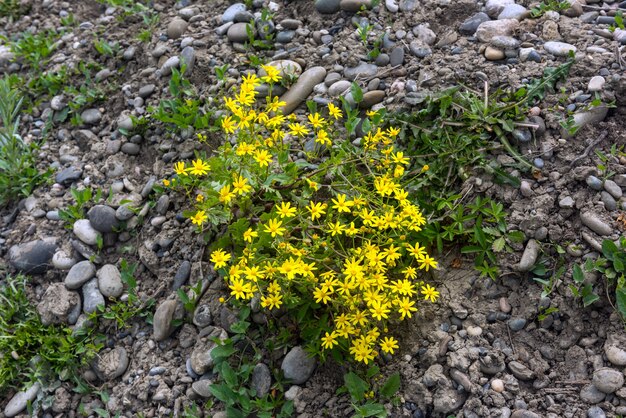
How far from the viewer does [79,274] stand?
387 centimetres

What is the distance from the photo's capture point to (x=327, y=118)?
397 cm

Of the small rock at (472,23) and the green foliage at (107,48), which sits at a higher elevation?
the small rock at (472,23)

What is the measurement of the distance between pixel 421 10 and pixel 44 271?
3.10 metres

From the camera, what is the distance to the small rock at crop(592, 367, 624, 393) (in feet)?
9.32

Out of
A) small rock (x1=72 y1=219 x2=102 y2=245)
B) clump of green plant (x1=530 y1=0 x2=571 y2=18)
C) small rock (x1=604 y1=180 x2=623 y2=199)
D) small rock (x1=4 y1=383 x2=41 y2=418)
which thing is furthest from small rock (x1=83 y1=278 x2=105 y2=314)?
clump of green plant (x1=530 y1=0 x2=571 y2=18)

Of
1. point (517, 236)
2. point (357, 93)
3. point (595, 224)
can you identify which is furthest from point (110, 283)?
point (595, 224)

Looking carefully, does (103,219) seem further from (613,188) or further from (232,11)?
(613,188)

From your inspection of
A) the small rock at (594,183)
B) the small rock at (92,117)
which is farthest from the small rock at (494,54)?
the small rock at (92,117)

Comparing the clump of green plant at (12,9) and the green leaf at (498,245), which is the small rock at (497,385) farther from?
the clump of green plant at (12,9)

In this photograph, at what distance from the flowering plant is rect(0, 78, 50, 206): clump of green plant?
4.86 ft

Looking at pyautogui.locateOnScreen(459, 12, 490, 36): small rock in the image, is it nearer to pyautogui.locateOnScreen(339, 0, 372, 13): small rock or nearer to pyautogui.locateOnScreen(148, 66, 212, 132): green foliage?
pyautogui.locateOnScreen(339, 0, 372, 13): small rock

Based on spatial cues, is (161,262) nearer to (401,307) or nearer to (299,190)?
(299,190)

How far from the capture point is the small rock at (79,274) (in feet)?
12.6

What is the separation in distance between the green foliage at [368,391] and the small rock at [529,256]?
869 millimetres
